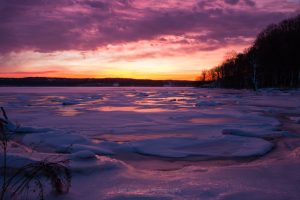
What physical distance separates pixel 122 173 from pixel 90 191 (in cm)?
69

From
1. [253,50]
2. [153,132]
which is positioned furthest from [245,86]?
[153,132]

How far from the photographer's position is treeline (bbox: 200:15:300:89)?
49031 millimetres

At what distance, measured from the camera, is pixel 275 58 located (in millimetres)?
51812

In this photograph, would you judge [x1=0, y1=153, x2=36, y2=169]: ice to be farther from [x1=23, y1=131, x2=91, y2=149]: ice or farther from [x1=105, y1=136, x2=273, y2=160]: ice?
[x1=105, y1=136, x2=273, y2=160]: ice

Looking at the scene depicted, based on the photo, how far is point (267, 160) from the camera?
446 cm

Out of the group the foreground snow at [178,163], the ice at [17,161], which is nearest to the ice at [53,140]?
the foreground snow at [178,163]

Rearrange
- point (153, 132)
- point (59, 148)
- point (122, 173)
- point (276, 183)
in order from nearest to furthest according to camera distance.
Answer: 1. point (276, 183)
2. point (122, 173)
3. point (59, 148)
4. point (153, 132)

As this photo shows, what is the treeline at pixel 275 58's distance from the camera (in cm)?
4903

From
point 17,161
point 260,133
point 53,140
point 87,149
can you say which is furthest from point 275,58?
point 17,161

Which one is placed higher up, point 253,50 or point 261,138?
point 253,50

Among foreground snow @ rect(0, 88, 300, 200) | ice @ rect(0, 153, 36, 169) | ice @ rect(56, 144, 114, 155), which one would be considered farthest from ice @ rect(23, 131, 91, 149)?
ice @ rect(0, 153, 36, 169)

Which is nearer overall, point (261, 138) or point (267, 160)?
point (267, 160)

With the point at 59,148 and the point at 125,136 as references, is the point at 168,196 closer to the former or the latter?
the point at 59,148

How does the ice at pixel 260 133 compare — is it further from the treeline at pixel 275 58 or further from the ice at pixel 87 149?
the treeline at pixel 275 58
